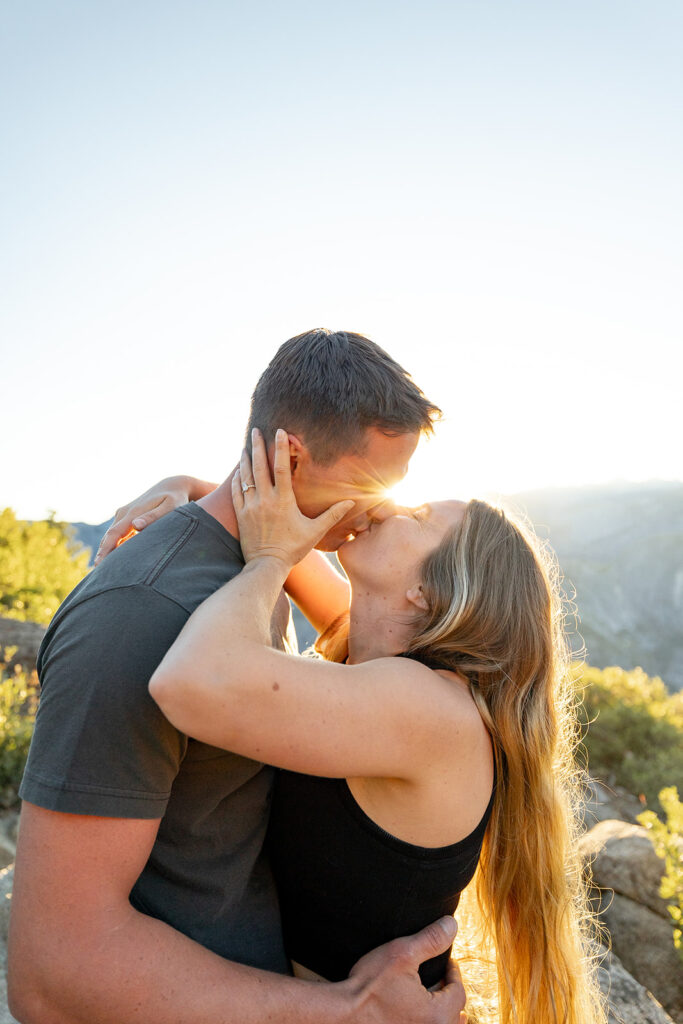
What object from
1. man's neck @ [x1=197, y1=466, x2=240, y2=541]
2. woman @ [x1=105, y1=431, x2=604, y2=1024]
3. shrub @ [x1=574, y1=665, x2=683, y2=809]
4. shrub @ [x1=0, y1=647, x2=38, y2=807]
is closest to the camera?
woman @ [x1=105, y1=431, x2=604, y2=1024]

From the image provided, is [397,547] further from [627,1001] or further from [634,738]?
[634,738]

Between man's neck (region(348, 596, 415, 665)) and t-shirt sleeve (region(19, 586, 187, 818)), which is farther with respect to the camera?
man's neck (region(348, 596, 415, 665))

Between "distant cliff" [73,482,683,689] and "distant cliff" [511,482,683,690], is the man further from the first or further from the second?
"distant cliff" [511,482,683,690]

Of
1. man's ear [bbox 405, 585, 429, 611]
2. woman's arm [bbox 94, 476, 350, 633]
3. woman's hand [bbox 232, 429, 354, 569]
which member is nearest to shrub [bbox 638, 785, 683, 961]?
woman's arm [bbox 94, 476, 350, 633]

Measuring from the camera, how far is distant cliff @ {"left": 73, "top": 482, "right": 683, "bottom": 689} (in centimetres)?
6072

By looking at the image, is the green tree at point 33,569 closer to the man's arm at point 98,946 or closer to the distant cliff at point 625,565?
the man's arm at point 98,946

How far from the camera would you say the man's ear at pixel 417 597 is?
8.28 feet

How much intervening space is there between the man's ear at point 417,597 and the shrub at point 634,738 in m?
5.36

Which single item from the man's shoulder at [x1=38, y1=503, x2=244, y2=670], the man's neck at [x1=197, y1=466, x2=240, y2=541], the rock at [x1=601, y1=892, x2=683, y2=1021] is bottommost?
the rock at [x1=601, y1=892, x2=683, y2=1021]

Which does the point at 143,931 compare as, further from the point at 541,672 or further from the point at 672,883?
the point at 672,883

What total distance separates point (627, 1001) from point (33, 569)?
919cm

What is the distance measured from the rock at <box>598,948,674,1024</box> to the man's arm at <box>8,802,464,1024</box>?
2.44 meters

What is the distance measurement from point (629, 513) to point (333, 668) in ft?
287

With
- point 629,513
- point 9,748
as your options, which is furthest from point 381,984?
point 629,513
